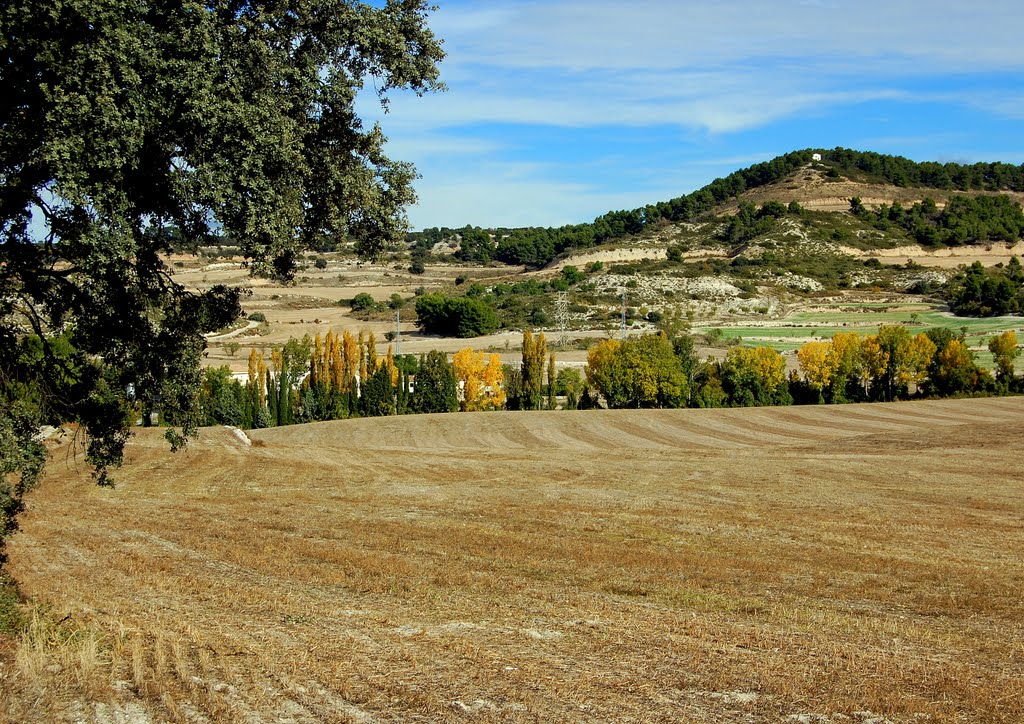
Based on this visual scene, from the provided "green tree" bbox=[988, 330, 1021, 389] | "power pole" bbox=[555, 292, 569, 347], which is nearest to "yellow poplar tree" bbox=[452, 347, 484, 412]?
"power pole" bbox=[555, 292, 569, 347]

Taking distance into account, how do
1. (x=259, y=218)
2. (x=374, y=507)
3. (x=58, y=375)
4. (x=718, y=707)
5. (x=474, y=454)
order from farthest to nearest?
(x=474, y=454) < (x=374, y=507) < (x=58, y=375) < (x=259, y=218) < (x=718, y=707)

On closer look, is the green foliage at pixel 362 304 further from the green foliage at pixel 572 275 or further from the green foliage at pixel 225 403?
the green foliage at pixel 225 403

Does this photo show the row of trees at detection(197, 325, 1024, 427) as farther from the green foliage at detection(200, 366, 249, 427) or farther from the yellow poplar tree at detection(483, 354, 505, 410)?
the green foliage at detection(200, 366, 249, 427)

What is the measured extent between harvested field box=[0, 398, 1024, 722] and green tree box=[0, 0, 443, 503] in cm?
359

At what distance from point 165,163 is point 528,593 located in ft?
27.7

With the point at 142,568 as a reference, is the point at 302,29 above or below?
above

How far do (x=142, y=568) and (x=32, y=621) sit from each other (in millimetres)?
5044

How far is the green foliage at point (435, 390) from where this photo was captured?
7500 centimetres

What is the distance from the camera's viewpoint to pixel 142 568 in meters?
16.2

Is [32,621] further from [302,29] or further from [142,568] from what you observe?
[302,29]

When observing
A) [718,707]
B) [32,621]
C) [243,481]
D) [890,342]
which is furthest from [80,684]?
[890,342]

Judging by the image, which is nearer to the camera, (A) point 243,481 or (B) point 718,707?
(B) point 718,707

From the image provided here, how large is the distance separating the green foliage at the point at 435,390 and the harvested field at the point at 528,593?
40084mm

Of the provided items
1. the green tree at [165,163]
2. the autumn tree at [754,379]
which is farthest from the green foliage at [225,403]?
the green tree at [165,163]
